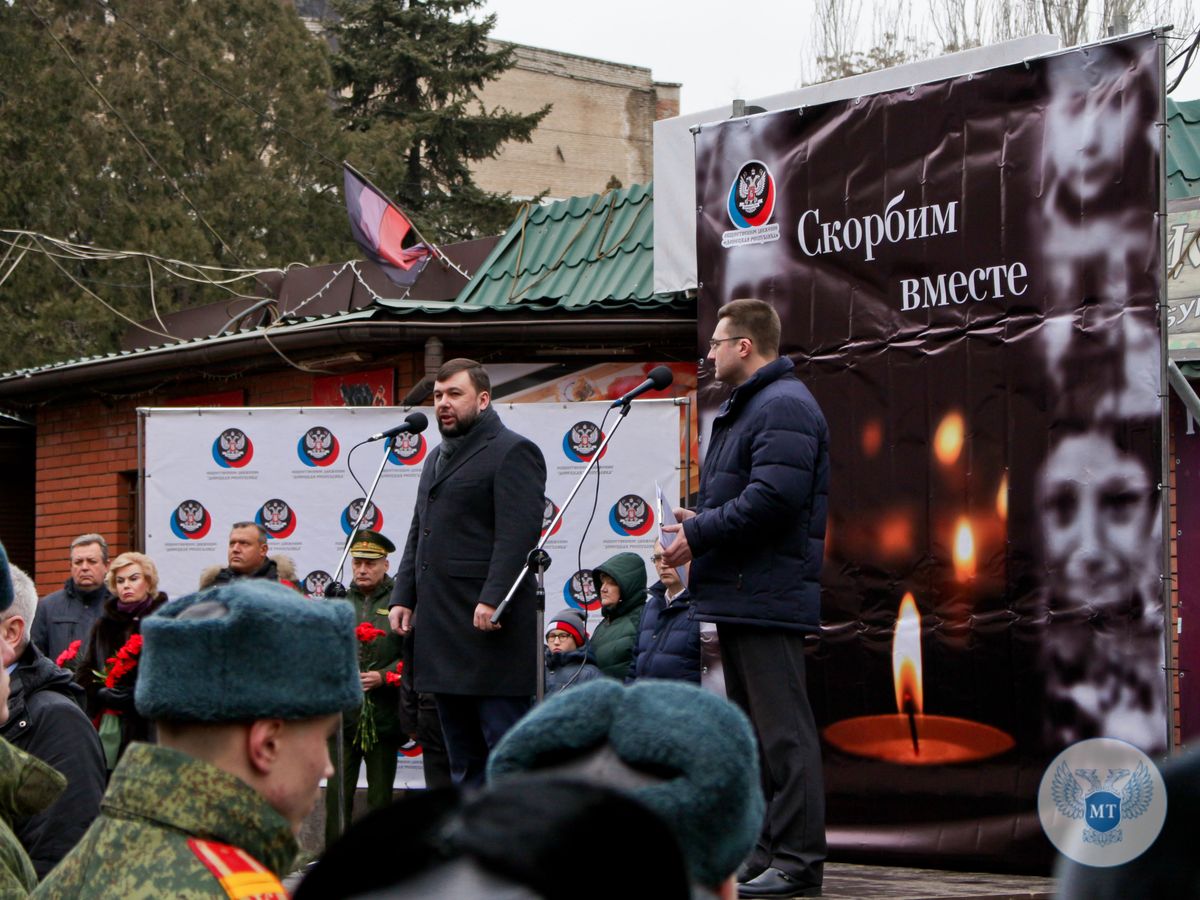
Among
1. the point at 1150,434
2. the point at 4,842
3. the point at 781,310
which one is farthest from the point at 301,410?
the point at 4,842

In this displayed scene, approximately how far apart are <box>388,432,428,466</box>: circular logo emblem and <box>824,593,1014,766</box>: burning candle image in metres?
3.83

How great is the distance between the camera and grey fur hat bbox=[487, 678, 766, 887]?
5.03ft

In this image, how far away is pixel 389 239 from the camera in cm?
1429

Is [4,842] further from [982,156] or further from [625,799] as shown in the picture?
[982,156]

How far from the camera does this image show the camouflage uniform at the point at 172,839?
2197mm

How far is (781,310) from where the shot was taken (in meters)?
7.59

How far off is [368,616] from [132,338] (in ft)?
33.7

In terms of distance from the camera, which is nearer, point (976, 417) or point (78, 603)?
point (976, 417)

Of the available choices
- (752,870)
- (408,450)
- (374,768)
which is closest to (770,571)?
(752,870)

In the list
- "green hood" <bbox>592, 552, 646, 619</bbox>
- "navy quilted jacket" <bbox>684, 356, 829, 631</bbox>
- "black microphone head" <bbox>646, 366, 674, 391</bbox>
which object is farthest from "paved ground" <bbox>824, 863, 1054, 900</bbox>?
"green hood" <bbox>592, 552, 646, 619</bbox>

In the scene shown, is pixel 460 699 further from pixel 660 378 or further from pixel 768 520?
pixel 768 520

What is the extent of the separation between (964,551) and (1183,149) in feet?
17.0

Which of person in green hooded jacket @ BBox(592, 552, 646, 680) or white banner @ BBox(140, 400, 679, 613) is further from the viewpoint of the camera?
white banner @ BBox(140, 400, 679, 613)

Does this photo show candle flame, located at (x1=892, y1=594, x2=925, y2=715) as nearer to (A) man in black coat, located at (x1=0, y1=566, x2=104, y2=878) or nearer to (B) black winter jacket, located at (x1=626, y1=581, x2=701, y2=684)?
(B) black winter jacket, located at (x1=626, y1=581, x2=701, y2=684)
